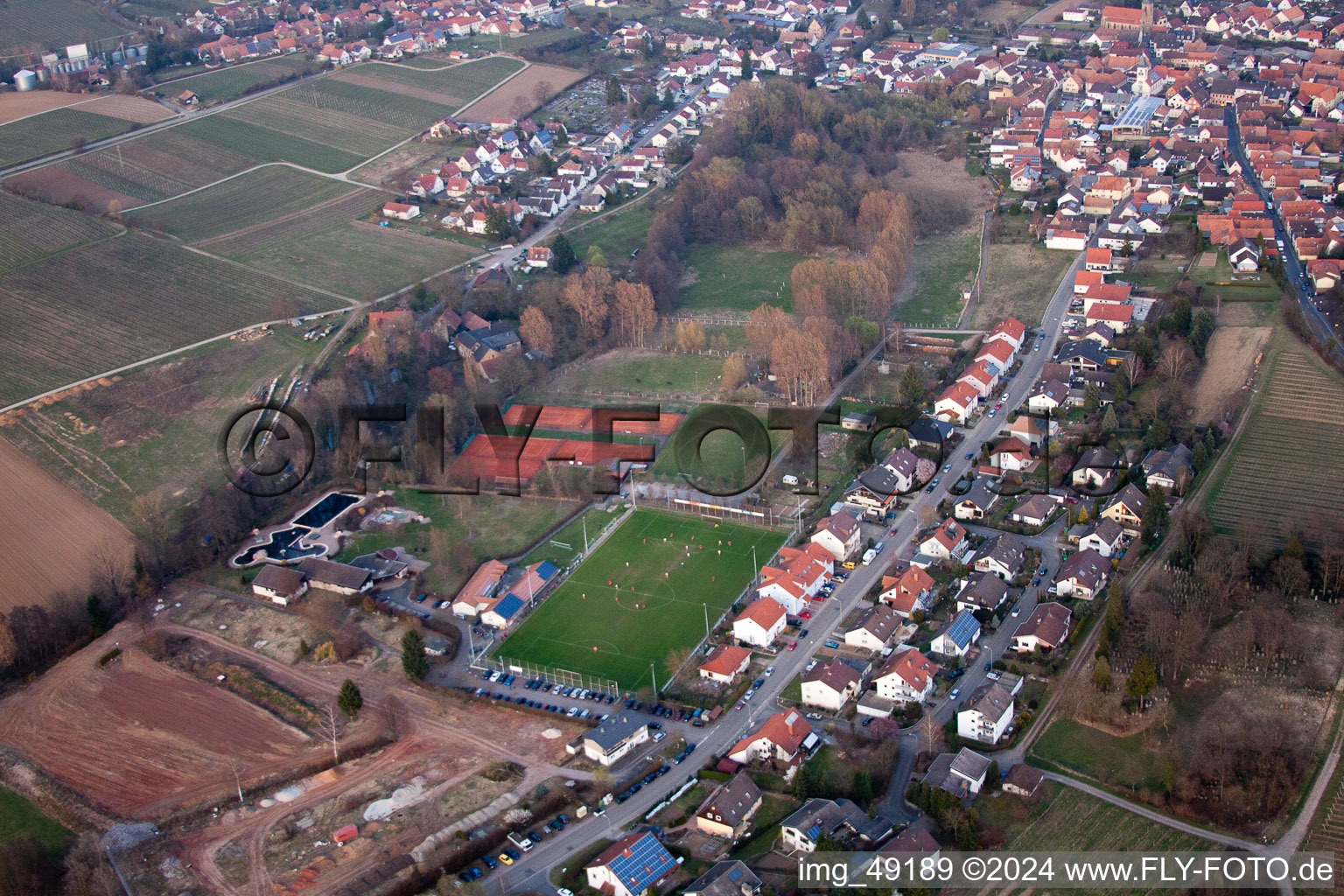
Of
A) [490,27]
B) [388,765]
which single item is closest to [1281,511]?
[388,765]

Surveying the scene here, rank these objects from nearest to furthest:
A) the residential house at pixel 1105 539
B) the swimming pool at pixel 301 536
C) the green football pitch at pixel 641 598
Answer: the green football pitch at pixel 641 598, the residential house at pixel 1105 539, the swimming pool at pixel 301 536

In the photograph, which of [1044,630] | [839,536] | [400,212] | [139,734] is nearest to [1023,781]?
[1044,630]

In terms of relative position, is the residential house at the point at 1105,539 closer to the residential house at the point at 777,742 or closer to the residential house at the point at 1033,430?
the residential house at the point at 1033,430

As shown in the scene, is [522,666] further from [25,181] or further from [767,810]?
[25,181]

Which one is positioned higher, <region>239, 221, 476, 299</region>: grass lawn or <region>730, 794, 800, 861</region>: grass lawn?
<region>239, 221, 476, 299</region>: grass lawn

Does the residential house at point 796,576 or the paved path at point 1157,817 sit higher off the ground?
the residential house at point 796,576

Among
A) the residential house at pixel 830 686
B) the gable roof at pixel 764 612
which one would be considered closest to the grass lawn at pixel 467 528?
the gable roof at pixel 764 612

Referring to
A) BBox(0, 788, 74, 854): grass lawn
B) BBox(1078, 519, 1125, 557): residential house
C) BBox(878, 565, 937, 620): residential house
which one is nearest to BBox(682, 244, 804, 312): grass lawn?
BBox(1078, 519, 1125, 557): residential house

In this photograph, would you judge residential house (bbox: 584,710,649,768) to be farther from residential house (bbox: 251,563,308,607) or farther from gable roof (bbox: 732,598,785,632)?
residential house (bbox: 251,563,308,607)
